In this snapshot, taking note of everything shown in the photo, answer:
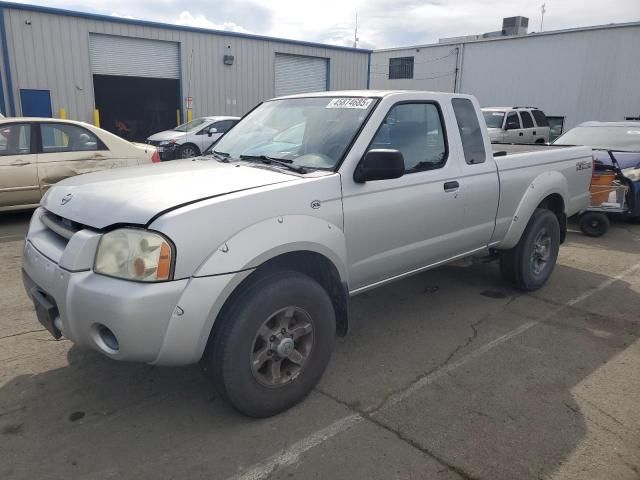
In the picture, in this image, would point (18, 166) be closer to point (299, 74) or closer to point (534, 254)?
point (534, 254)

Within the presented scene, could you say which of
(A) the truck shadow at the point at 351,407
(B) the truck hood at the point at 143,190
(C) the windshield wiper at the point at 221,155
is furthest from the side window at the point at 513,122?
(B) the truck hood at the point at 143,190

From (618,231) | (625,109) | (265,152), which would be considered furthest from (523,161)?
(625,109)

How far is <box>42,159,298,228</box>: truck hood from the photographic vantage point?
2627 mm

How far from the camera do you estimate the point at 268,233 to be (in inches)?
110

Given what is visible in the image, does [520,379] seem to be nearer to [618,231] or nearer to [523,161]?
[523,161]

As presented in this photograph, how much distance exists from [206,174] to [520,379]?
2.46 m

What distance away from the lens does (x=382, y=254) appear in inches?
141

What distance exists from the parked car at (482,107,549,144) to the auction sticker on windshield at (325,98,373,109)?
11704mm

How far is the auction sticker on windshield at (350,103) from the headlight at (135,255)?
71.9 inches

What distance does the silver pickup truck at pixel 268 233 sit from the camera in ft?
8.21

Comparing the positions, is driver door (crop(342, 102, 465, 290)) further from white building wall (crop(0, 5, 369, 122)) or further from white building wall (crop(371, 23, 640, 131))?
white building wall (crop(371, 23, 640, 131))

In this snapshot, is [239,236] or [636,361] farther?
[636,361]

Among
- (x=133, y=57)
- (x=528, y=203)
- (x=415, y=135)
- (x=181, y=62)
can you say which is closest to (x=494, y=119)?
(x=528, y=203)

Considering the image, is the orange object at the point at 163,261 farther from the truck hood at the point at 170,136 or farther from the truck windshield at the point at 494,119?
the truck windshield at the point at 494,119
